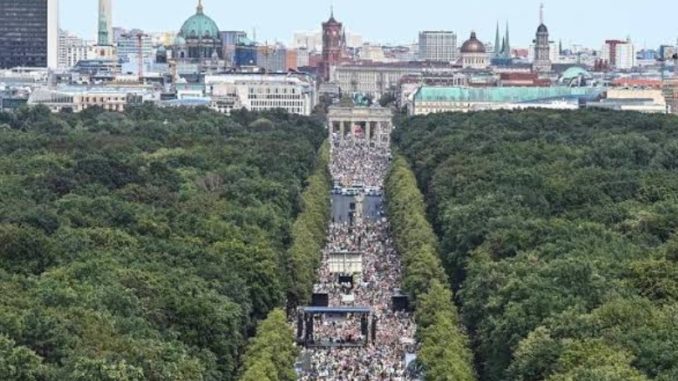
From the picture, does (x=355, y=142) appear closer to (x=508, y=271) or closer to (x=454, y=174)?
(x=454, y=174)

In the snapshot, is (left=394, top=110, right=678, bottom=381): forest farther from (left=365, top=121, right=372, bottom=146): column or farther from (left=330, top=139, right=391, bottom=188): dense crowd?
(left=365, top=121, right=372, bottom=146): column

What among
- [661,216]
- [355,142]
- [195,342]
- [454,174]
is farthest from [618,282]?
[355,142]

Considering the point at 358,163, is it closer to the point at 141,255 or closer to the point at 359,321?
the point at 359,321

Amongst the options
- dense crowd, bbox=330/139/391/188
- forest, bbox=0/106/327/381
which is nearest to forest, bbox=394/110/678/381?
dense crowd, bbox=330/139/391/188

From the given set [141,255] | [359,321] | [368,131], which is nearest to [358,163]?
[368,131]

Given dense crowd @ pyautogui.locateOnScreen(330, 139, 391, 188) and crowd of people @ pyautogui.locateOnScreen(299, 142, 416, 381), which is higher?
dense crowd @ pyautogui.locateOnScreen(330, 139, 391, 188)

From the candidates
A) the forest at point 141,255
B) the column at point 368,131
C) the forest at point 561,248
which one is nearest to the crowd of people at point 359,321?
the forest at point 141,255
